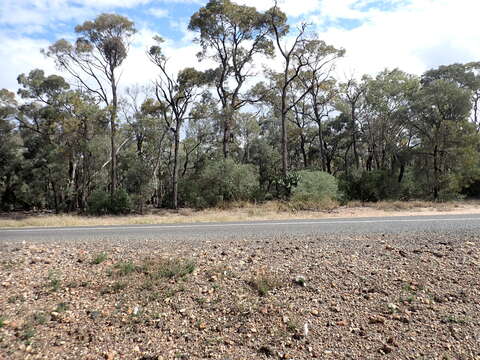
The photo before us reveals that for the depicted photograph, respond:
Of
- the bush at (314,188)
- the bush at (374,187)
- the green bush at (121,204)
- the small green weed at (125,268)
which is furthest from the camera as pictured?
the bush at (374,187)

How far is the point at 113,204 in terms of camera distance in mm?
20734

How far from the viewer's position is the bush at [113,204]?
20.6 meters

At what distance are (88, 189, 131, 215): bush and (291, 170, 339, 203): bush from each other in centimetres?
1140

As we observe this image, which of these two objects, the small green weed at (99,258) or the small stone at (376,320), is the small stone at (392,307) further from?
the small green weed at (99,258)

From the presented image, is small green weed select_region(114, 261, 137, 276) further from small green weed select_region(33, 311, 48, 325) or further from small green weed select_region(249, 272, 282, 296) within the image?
small green weed select_region(249, 272, 282, 296)

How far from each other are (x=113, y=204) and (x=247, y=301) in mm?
18298

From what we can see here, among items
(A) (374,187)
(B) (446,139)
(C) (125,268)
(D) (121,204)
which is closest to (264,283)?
(C) (125,268)

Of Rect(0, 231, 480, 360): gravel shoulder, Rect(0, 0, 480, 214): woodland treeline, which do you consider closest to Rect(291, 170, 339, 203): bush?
Rect(0, 0, 480, 214): woodland treeline

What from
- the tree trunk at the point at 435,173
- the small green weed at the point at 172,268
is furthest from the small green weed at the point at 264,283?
the tree trunk at the point at 435,173

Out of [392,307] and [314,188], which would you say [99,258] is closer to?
[392,307]

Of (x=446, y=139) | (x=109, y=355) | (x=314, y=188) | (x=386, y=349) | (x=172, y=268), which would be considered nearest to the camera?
(x=109, y=355)

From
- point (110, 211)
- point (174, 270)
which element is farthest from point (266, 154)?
point (174, 270)

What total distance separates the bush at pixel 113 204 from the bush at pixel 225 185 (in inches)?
186

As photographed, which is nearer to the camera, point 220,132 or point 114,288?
point 114,288
